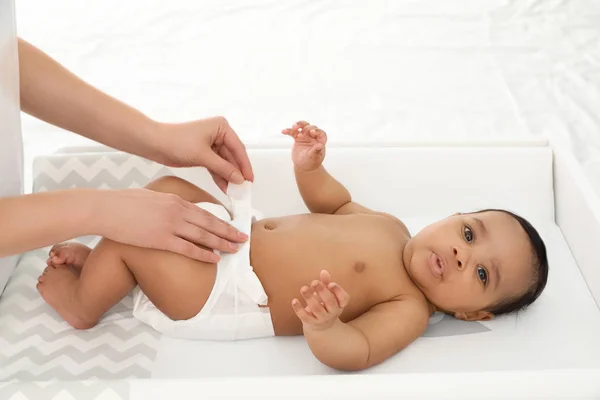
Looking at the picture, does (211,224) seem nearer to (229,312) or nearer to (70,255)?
(229,312)

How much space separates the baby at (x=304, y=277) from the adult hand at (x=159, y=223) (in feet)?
0.13

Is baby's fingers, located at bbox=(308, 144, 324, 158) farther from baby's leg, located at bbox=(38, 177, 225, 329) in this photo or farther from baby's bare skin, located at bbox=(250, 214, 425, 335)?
baby's leg, located at bbox=(38, 177, 225, 329)

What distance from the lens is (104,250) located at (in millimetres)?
1049

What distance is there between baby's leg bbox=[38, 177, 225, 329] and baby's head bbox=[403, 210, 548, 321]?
0.34 m

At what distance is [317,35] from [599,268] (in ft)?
3.61

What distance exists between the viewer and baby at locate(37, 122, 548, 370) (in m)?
1.05

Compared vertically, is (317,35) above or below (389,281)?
above

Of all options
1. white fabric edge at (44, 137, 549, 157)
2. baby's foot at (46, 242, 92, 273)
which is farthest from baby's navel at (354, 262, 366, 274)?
baby's foot at (46, 242, 92, 273)

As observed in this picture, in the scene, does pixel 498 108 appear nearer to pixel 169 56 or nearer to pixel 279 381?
pixel 169 56

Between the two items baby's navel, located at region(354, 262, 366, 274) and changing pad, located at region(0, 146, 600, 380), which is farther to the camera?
baby's navel, located at region(354, 262, 366, 274)

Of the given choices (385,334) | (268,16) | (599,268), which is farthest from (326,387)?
(268,16)

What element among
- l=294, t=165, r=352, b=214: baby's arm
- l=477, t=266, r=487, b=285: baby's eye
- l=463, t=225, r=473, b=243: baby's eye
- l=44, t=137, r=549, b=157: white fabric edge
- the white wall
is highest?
the white wall

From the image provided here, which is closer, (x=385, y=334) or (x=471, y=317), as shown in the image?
(x=385, y=334)

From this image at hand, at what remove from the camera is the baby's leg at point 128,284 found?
104 centimetres
